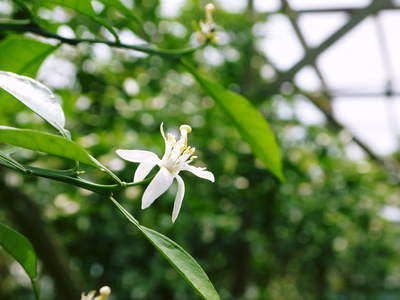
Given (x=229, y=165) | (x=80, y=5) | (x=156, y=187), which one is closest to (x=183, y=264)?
(x=156, y=187)

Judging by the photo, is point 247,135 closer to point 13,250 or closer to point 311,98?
point 13,250

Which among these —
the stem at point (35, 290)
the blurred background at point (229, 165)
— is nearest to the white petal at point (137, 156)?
the stem at point (35, 290)

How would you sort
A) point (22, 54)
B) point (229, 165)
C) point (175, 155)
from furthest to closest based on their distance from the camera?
1. point (229, 165)
2. point (22, 54)
3. point (175, 155)

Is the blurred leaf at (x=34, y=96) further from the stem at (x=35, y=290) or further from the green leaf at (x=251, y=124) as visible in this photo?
the green leaf at (x=251, y=124)

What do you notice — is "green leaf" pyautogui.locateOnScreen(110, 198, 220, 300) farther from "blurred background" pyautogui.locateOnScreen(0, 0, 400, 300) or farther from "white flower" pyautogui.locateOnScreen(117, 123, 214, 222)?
"blurred background" pyautogui.locateOnScreen(0, 0, 400, 300)

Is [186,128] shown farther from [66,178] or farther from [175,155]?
[66,178]

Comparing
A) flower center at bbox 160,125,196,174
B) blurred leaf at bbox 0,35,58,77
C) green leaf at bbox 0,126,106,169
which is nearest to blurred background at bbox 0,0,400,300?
blurred leaf at bbox 0,35,58,77

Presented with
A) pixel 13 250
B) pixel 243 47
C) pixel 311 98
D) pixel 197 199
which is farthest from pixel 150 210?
pixel 311 98
